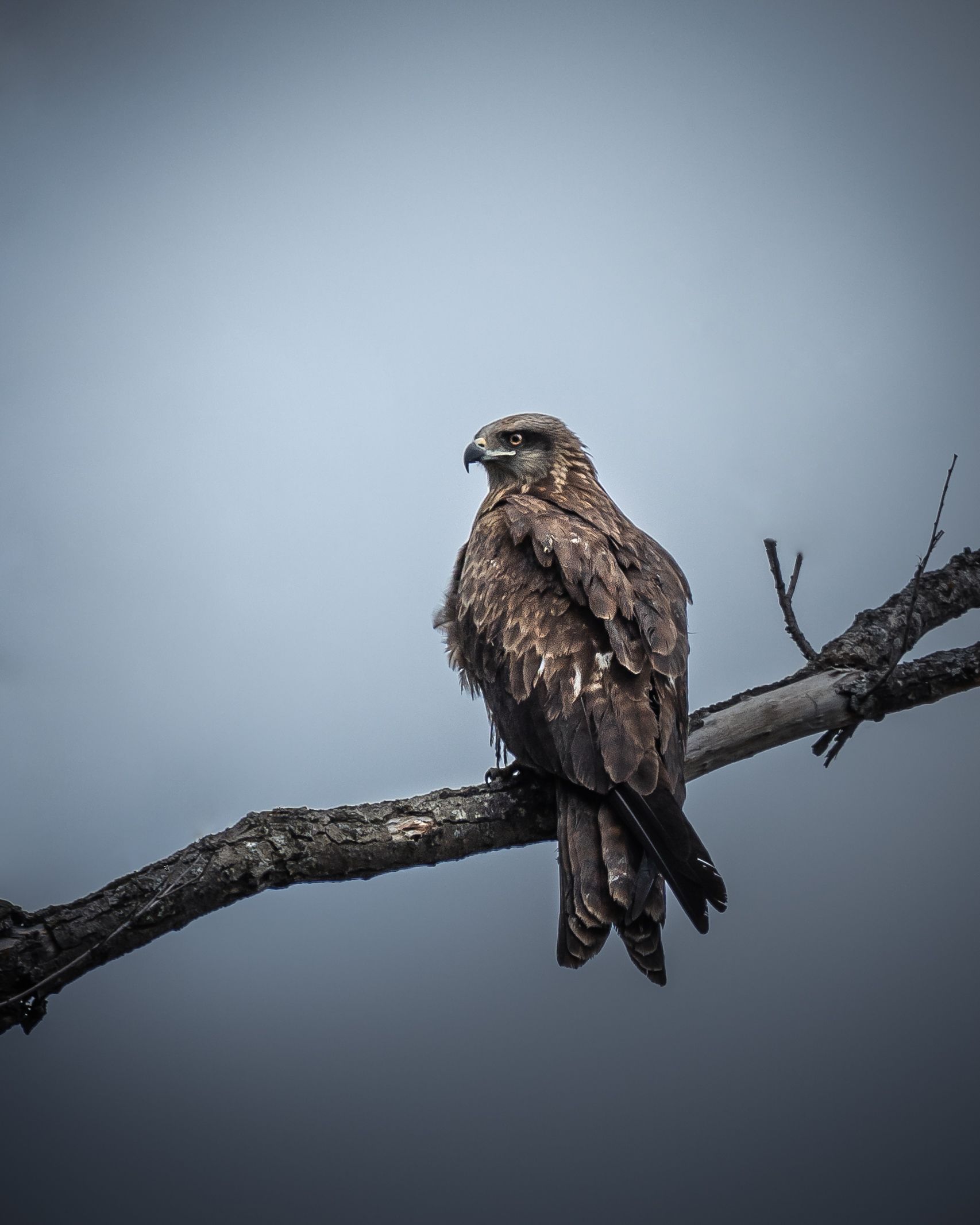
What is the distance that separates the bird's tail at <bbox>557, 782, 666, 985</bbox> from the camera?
2365 millimetres

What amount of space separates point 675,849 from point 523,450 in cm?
210

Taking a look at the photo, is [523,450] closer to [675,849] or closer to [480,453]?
[480,453]

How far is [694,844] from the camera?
241cm

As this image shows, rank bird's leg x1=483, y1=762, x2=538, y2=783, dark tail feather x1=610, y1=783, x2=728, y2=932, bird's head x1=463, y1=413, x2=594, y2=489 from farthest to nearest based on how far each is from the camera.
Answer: bird's head x1=463, y1=413, x2=594, y2=489
bird's leg x1=483, y1=762, x2=538, y2=783
dark tail feather x1=610, y1=783, x2=728, y2=932

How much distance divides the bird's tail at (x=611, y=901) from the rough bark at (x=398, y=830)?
1.11 ft

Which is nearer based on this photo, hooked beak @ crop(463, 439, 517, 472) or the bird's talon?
the bird's talon

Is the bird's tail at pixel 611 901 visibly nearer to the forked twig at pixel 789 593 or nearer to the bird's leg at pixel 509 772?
the bird's leg at pixel 509 772

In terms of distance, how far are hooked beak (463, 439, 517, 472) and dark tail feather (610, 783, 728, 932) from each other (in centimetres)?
186

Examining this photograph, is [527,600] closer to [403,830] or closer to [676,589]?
[676,589]

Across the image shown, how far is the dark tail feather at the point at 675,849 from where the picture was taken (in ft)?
7.69

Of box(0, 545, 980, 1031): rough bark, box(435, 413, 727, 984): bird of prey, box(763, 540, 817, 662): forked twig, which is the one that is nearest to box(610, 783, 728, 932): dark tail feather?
box(435, 413, 727, 984): bird of prey

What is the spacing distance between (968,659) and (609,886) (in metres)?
1.94

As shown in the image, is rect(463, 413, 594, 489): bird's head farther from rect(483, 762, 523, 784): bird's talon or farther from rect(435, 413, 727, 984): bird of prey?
rect(483, 762, 523, 784): bird's talon

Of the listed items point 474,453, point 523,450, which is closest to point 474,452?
point 474,453
